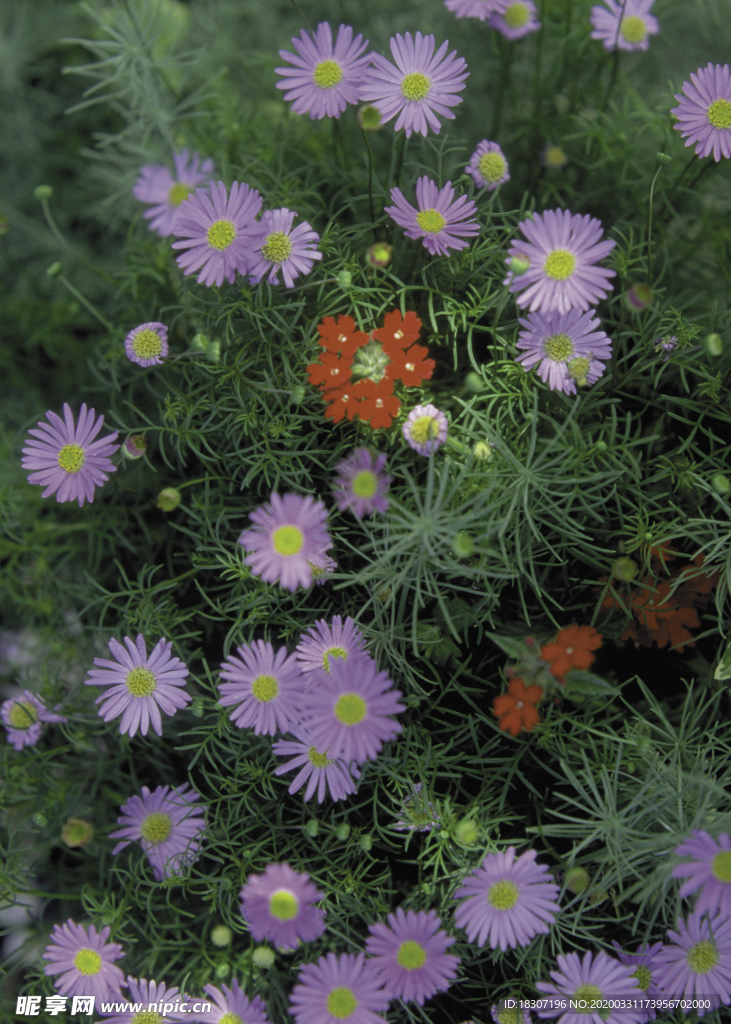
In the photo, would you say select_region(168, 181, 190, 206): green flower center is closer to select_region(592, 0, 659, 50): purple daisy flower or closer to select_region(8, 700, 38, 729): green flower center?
select_region(592, 0, 659, 50): purple daisy flower

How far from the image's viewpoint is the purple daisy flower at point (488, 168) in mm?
1022

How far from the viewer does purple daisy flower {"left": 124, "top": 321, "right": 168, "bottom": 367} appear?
99 centimetres

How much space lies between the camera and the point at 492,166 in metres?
1.02

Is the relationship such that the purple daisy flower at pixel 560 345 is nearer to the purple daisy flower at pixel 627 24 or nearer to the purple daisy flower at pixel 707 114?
the purple daisy flower at pixel 707 114

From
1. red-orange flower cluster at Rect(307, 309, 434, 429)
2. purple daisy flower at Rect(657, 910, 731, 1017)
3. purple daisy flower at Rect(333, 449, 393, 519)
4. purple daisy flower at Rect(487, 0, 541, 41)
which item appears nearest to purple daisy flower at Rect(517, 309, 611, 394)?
red-orange flower cluster at Rect(307, 309, 434, 429)

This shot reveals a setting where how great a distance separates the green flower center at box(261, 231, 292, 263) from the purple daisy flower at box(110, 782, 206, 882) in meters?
0.71

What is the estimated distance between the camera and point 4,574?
1.32 m

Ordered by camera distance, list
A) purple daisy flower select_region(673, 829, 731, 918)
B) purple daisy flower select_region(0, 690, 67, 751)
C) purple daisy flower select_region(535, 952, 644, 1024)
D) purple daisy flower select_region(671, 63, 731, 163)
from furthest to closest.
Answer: purple daisy flower select_region(0, 690, 67, 751) → purple daisy flower select_region(671, 63, 731, 163) → purple daisy flower select_region(535, 952, 644, 1024) → purple daisy flower select_region(673, 829, 731, 918)

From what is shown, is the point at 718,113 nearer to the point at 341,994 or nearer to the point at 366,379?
the point at 366,379

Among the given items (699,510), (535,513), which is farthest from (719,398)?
(535,513)

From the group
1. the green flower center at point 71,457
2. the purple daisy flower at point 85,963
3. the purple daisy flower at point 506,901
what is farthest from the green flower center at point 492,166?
the purple daisy flower at point 85,963

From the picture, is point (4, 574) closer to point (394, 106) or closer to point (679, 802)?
point (394, 106)

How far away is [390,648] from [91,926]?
559 millimetres

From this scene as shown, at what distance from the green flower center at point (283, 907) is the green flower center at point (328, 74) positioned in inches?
40.6
